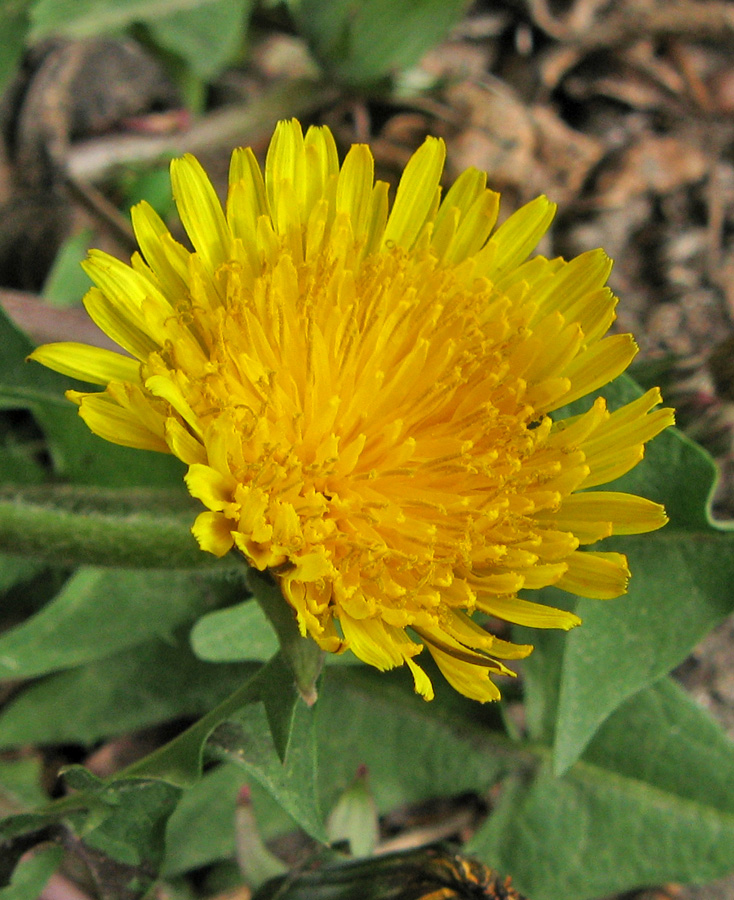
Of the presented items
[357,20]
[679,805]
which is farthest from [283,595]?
[357,20]

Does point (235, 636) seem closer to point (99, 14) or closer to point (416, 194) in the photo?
point (416, 194)

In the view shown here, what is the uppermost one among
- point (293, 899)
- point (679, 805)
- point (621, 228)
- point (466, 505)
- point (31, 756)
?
point (621, 228)

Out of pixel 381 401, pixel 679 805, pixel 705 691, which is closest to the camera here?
pixel 381 401

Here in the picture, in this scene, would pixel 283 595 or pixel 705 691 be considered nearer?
pixel 283 595

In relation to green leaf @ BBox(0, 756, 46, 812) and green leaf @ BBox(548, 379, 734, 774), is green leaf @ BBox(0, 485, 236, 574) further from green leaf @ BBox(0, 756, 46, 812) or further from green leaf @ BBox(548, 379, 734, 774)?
green leaf @ BBox(0, 756, 46, 812)

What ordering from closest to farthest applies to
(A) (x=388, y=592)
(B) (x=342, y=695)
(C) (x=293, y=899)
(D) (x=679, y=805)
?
1. (A) (x=388, y=592)
2. (C) (x=293, y=899)
3. (D) (x=679, y=805)
4. (B) (x=342, y=695)

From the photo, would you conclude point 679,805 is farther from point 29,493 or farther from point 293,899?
point 29,493

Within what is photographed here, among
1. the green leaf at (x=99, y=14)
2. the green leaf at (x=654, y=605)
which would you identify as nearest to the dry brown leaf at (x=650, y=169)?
the green leaf at (x=99, y=14)

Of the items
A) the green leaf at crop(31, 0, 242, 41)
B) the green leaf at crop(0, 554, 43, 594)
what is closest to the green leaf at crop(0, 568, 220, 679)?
the green leaf at crop(0, 554, 43, 594)

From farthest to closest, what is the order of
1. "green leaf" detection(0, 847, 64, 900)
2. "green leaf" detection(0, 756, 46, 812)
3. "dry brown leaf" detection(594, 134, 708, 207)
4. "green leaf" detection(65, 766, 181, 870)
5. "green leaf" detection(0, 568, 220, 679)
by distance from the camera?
"dry brown leaf" detection(594, 134, 708, 207), "green leaf" detection(0, 756, 46, 812), "green leaf" detection(0, 568, 220, 679), "green leaf" detection(0, 847, 64, 900), "green leaf" detection(65, 766, 181, 870)
